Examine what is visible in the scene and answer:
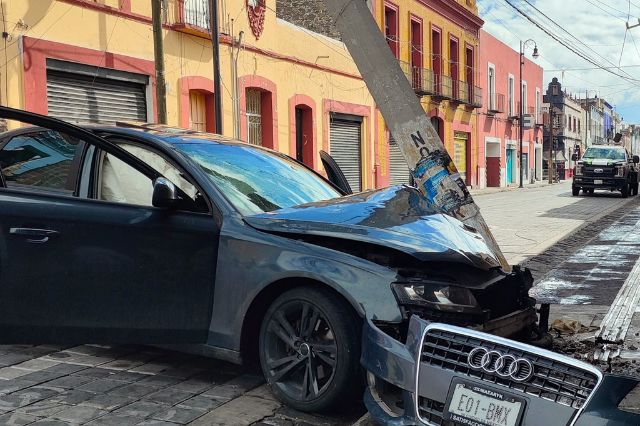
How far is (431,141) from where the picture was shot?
4.83 metres

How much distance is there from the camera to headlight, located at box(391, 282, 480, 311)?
326 cm

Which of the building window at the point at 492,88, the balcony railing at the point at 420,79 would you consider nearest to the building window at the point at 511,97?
the building window at the point at 492,88

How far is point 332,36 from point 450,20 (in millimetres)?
11456

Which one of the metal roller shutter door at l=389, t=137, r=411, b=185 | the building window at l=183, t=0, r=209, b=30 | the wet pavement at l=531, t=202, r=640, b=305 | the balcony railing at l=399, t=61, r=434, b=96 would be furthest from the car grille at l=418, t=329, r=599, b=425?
the balcony railing at l=399, t=61, r=434, b=96

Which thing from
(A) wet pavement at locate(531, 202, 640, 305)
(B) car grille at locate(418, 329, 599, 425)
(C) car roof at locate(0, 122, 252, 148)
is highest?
(C) car roof at locate(0, 122, 252, 148)

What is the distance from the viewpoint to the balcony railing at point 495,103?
120 ft

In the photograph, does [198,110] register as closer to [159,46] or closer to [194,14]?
[194,14]

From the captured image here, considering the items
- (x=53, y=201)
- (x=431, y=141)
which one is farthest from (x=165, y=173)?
(x=431, y=141)

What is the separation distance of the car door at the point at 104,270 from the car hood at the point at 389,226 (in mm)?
435

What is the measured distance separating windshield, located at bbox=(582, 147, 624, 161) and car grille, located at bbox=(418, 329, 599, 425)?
79.4ft

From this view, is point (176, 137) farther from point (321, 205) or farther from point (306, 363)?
point (306, 363)

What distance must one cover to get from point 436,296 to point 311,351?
0.73 metres

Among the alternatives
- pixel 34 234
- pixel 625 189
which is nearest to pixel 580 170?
pixel 625 189

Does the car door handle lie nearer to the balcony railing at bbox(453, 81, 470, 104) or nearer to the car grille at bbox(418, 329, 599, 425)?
the car grille at bbox(418, 329, 599, 425)
